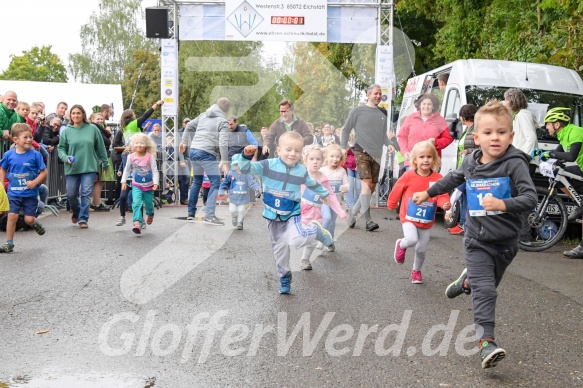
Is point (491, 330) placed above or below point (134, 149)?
below

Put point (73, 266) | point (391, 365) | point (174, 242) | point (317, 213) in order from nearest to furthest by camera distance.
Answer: point (391, 365) → point (73, 266) → point (317, 213) → point (174, 242)

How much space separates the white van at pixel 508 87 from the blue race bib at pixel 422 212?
451 centimetres

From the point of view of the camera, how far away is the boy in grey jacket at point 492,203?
505cm

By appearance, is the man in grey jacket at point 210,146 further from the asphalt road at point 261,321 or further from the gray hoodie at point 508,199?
the gray hoodie at point 508,199

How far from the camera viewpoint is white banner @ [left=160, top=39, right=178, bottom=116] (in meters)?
17.9

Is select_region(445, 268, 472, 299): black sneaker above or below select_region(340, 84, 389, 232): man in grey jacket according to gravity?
below

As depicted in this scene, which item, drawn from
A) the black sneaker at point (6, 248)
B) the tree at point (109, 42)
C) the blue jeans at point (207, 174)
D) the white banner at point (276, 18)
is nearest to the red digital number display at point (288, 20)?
the white banner at point (276, 18)

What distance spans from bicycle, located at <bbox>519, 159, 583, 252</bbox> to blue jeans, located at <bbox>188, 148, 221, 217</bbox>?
506 cm

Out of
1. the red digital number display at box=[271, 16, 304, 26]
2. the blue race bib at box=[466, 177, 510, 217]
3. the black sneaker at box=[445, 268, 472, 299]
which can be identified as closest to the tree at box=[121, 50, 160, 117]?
the red digital number display at box=[271, 16, 304, 26]

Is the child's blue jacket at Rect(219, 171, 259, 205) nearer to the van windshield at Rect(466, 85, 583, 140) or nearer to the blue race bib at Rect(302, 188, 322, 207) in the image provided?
the blue race bib at Rect(302, 188, 322, 207)

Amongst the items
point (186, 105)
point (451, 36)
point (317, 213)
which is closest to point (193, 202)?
point (317, 213)

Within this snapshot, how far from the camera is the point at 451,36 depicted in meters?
22.4

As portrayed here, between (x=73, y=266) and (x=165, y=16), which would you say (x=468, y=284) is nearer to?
→ (x=73, y=266)

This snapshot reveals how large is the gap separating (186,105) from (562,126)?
41082 mm
